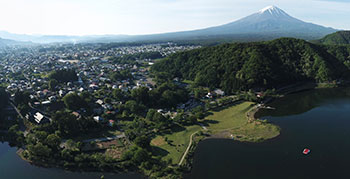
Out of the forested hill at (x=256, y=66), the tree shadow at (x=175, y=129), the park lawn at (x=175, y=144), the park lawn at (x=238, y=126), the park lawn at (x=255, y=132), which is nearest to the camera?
the park lawn at (x=175, y=144)

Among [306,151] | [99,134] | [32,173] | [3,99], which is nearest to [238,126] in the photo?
[306,151]

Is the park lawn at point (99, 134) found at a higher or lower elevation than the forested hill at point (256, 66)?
lower

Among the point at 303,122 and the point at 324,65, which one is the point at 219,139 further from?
the point at 324,65

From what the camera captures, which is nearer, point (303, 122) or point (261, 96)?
point (303, 122)

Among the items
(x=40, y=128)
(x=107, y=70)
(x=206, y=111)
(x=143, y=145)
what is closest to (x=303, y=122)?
(x=206, y=111)

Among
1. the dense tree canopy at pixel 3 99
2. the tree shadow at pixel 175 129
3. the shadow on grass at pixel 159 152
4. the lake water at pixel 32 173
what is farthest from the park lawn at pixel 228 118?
the dense tree canopy at pixel 3 99

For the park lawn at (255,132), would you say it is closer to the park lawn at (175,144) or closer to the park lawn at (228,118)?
the park lawn at (228,118)

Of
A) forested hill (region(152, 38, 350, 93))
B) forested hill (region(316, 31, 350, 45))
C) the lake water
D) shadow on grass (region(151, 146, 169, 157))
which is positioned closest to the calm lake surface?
shadow on grass (region(151, 146, 169, 157))

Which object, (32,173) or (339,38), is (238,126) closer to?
(32,173)
